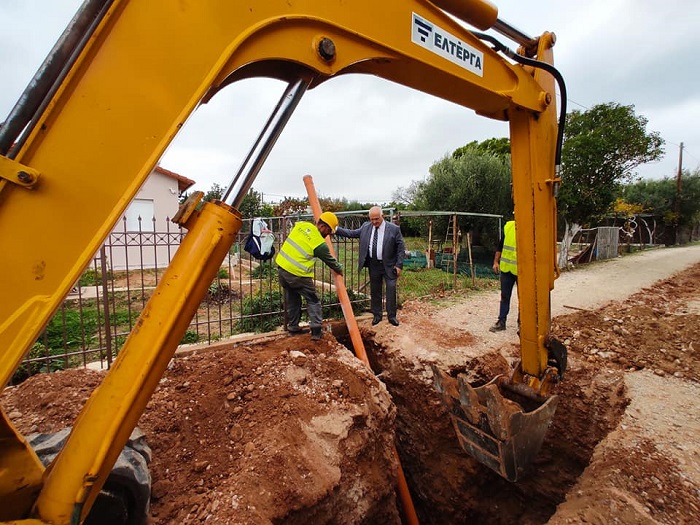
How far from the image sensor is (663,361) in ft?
14.6

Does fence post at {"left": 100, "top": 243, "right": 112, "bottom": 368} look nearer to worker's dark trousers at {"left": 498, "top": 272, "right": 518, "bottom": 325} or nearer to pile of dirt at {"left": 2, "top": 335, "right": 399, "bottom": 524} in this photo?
pile of dirt at {"left": 2, "top": 335, "right": 399, "bottom": 524}

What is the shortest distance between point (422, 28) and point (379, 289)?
14.6ft

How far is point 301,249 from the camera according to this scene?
14.6 ft

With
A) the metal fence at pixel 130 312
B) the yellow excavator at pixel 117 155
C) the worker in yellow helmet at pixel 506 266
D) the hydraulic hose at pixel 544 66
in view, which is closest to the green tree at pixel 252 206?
the metal fence at pixel 130 312

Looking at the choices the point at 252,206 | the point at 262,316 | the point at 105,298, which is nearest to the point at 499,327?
the point at 262,316

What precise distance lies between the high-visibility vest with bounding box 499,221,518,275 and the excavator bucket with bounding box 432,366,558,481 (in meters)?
2.94

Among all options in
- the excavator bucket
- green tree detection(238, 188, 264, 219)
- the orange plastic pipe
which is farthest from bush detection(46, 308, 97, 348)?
green tree detection(238, 188, 264, 219)

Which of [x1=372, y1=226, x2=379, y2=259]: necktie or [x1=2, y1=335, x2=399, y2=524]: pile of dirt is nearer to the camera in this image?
[x1=2, y1=335, x2=399, y2=524]: pile of dirt

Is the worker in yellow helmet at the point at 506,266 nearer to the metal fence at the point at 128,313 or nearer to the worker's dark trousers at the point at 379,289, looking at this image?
the worker's dark trousers at the point at 379,289

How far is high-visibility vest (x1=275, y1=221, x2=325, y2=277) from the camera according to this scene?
440 centimetres

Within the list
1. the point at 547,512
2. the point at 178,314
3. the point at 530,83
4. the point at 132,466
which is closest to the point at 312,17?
the point at 178,314

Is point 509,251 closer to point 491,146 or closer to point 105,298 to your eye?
point 105,298

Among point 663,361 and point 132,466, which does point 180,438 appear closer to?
point 132,466

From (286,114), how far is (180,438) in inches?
101
